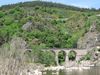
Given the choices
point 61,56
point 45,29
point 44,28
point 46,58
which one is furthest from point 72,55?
point 44,28

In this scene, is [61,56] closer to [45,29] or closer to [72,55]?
[72,55]

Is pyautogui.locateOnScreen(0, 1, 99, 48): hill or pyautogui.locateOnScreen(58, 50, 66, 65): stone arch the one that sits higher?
pyautogui.locateOnScreen(0, 1, 99, 48): hill

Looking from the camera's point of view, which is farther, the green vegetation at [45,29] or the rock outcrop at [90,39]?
the green vegetation at [45,29]

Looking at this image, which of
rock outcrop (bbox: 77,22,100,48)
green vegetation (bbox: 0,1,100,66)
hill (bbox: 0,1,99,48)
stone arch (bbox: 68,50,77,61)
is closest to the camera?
stone arch (bbox: 68,50,77,61)

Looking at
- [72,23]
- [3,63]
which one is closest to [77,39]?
[72,23]

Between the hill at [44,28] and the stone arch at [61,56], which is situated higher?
the hill at [44,28]

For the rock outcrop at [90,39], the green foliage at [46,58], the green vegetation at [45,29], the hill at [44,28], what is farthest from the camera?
the hill at [44,28]

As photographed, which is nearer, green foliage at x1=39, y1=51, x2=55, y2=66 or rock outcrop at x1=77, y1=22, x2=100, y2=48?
green foliage at x1=39, y1=51, x2=55, y2=66

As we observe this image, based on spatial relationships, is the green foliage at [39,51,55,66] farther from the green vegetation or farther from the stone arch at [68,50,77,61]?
the stone arch at [68,50,77,61]

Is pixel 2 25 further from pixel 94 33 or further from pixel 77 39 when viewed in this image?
pixel 94 33

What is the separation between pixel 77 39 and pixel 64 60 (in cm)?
2655

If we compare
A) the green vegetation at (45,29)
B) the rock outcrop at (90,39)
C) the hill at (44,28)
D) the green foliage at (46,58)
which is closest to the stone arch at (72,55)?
the green vegetation at (45,29)

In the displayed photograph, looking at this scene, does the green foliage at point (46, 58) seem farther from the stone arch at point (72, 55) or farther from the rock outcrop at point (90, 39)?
the rock outcrop at point (90, 39)

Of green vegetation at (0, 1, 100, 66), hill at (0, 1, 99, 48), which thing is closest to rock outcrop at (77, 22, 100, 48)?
green vegetation at (0, 1, 100, 66)
